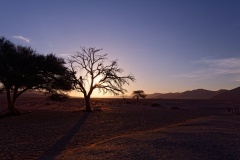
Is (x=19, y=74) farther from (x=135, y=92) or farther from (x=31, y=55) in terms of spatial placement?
(x=135, y=92)

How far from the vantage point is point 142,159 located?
1081 centimetres

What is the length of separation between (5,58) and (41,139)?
549 inches

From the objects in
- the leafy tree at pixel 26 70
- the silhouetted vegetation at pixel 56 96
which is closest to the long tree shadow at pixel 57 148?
the leafy tree at pixel 26 70

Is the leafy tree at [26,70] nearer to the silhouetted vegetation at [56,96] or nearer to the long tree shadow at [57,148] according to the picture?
the silhouetted vegetation at [56,96]

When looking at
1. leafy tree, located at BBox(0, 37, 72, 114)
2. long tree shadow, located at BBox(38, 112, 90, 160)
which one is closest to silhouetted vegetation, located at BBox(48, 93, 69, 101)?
leafy tree, located at BBox(0, 37, 72, 114)

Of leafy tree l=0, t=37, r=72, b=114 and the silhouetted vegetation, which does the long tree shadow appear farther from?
the silhouetted vegetation

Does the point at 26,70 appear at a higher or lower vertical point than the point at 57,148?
higher

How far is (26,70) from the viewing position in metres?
29.4

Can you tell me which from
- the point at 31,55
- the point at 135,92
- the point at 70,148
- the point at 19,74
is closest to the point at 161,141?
the point at 70,148

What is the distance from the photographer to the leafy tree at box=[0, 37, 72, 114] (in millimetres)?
27906

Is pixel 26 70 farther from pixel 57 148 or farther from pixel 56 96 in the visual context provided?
pixel 57 148

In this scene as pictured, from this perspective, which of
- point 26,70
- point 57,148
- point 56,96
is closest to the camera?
point 57,148

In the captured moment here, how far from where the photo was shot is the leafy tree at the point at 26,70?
27906 mm

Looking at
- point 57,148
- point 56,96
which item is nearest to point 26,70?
point 56,96
